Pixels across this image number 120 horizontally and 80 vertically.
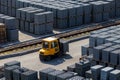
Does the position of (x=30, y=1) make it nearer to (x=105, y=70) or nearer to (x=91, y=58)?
(x=91, y=58)

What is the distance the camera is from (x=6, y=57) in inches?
1162

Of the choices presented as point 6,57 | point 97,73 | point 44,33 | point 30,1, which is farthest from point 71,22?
point 97,73

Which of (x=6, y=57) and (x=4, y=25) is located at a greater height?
(x=4, y=25)

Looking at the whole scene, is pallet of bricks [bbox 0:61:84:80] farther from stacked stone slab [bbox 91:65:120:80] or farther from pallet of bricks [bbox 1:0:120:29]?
pallet of bricks [bbox 1:0:120:29]

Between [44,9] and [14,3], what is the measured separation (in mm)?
4690

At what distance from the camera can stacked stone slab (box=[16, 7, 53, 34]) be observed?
34878 millimetres

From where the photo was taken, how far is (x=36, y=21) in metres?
34.8

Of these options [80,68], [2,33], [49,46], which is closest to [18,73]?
[80,68]

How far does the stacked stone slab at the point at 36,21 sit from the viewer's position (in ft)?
114

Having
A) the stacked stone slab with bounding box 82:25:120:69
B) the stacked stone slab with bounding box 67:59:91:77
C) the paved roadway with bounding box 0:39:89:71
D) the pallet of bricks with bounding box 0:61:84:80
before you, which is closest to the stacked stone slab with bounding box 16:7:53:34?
the paved roadway with bounding box 0:39:89:71

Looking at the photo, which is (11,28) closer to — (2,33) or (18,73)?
(2,33)

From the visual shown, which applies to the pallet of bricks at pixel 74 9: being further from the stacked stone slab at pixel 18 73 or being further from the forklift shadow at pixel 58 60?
the stacked stone slab at pixel 18 73

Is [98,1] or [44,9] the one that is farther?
[98,1]

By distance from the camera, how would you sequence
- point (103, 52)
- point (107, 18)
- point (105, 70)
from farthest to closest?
point (107, 18) < point (103, 52) < point (105, 70)
